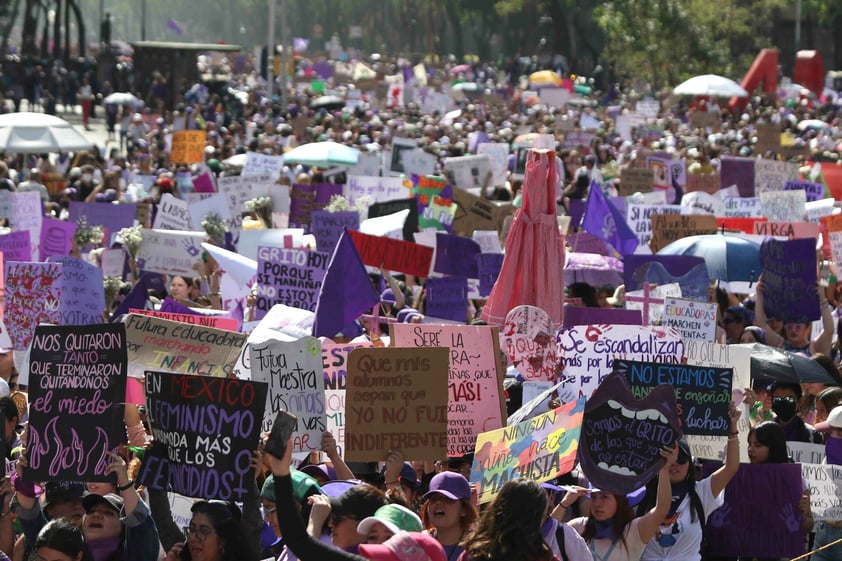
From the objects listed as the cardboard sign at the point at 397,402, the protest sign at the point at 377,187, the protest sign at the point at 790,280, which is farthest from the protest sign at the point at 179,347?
the protest sign at the point at 377,187

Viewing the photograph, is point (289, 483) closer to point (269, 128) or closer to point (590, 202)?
point (590, 202)

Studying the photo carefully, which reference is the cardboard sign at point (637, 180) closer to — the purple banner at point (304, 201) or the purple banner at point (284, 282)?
the purple banner at point (304, 201)

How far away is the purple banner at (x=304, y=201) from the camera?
16.5 meters

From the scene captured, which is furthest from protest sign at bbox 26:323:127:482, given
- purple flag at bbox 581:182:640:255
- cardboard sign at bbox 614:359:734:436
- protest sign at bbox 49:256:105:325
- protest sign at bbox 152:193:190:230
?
purple flag at bbox 581:182:640:255

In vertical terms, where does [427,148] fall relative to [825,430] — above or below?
above

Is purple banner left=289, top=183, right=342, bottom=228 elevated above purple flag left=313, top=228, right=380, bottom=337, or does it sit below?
above

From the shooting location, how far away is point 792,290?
34.6 feet

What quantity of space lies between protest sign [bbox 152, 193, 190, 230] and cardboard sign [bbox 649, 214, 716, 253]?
3.78 metres

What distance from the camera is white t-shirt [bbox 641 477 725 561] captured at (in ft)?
19.7

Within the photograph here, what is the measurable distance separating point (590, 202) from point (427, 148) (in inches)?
→ 419

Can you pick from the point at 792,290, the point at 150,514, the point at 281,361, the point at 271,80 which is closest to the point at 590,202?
the point at 792,290

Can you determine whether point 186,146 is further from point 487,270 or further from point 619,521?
point 619,521

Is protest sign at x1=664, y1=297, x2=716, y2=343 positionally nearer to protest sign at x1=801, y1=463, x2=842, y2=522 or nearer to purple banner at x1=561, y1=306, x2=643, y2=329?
purple banner at x1=561, y1=306, x2=643, y2=329

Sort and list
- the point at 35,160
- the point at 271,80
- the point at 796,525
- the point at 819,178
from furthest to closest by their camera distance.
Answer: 1. the point at 271,80
2. the point at 35,160
3. the point at 819,178
4. the point at 796,525
